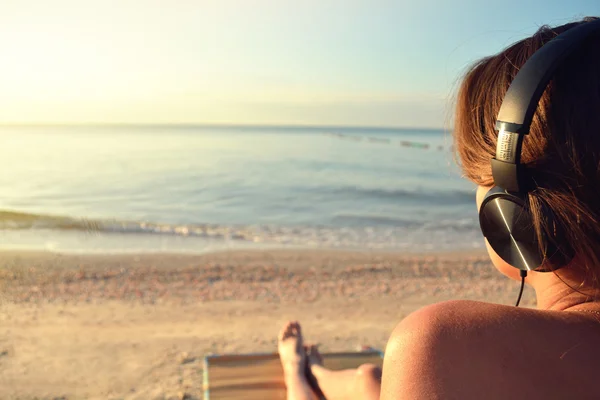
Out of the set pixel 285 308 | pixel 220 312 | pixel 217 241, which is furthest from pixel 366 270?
pixel 217 241

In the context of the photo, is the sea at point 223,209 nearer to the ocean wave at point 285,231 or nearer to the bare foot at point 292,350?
the ocean wave at point 285,231

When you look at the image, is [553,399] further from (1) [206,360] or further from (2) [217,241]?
(2) [217,241]

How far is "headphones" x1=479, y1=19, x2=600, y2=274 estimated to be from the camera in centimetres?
109

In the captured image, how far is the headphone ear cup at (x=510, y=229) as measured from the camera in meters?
1.20

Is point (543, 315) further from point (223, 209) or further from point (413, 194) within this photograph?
point (413, 194)

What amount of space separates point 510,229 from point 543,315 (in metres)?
0.25

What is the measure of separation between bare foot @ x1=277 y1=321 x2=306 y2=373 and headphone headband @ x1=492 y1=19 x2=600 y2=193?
239 centimetres

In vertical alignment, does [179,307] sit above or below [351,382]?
below

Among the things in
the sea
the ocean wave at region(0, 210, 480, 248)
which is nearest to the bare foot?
the sea

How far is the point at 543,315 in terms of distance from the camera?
105 centimetres

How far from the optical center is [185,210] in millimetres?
12898

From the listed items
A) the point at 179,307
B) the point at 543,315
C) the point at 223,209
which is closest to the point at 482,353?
the point at 543,315

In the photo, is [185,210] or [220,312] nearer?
[220,312]

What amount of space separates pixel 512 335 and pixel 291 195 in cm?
1515
